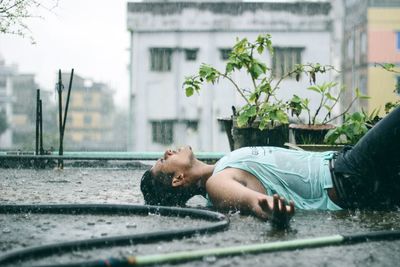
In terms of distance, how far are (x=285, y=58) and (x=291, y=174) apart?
15.7 meters

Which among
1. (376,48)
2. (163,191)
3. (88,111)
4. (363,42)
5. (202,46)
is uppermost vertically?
(363,42)

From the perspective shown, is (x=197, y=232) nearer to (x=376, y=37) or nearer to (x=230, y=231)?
(x=230, y=231)

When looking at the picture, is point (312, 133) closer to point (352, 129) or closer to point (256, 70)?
point (352, 129)

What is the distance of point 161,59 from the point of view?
18.5 meters

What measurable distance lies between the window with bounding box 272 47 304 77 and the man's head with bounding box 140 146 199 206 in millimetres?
15259

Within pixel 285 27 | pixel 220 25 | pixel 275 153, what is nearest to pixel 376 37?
pixel 285 27

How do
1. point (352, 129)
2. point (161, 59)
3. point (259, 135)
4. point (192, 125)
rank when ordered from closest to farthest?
1. point (352, 129)
2. point (259, 135)
3. point (161, 59)
4. point (192, 125)

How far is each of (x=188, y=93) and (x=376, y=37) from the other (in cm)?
2208

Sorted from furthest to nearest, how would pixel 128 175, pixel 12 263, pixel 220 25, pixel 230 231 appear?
pixel 220 25 → pixel 128 175 → pixel 230 231 → pixel 12 263

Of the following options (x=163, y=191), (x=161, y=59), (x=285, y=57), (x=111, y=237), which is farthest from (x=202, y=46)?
(x=111, y=237)

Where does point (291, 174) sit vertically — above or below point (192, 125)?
below

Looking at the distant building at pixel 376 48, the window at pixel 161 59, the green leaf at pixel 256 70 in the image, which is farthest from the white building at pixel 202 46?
the green leaf at pixel 256 70

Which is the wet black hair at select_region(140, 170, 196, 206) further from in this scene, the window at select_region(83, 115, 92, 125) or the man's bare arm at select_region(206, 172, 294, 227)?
the window at select_region(83, 115, 92, 125)

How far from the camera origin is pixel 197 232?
2377 mm
